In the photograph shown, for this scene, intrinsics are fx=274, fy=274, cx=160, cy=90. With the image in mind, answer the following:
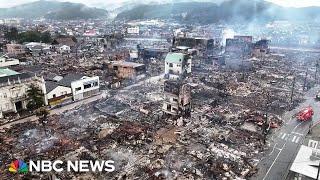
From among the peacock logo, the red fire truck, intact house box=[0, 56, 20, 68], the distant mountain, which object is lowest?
the peacock logo

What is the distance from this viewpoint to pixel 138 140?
939 inches

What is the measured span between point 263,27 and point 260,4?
12.0 metres

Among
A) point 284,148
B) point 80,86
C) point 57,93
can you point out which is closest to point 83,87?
point 80,86

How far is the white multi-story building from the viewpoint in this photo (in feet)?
148

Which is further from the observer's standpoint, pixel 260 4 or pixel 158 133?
pixel 260 4

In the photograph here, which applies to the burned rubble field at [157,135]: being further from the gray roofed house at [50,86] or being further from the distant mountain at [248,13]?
the distant mountain at [248,13]

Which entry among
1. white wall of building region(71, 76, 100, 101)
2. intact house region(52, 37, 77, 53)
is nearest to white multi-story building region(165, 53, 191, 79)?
white wall of building region(71, 76, 100, 101)

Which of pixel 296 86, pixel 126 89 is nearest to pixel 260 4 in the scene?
pixel 296 86

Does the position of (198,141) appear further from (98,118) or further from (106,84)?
(106,84)

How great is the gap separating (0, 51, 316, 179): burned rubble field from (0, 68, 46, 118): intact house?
3898mm

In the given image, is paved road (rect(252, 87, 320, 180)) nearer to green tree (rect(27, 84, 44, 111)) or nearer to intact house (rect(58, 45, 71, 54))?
green tree (rect(27, 84, 44, 111))

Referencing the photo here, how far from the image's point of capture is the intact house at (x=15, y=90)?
29.1 m

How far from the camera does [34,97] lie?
3073 cm

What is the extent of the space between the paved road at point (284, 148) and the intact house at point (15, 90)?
81.3ft
